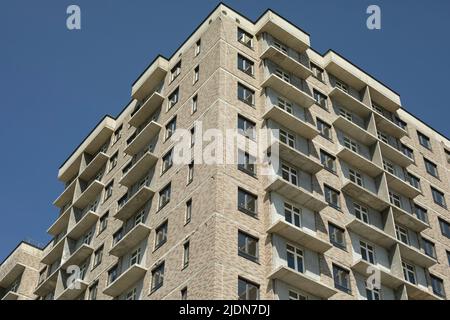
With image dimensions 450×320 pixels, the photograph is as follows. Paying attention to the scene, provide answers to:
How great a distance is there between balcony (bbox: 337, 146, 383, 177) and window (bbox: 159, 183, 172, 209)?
13.2 metres

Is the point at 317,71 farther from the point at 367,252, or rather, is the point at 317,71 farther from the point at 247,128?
the point at 367,252

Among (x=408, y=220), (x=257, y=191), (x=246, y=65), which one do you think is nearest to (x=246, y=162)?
(x=257, y=191)

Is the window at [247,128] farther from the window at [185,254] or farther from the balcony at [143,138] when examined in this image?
the window at [185,254]

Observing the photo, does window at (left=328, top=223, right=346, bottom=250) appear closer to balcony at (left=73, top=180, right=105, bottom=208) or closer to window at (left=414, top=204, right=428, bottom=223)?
window at (left=414, top=204, right=428, bottom=223)

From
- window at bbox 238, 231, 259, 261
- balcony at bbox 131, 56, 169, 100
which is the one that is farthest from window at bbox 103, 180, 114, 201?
window at bbox 238, 231, 259, 261

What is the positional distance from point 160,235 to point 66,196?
71.0ft

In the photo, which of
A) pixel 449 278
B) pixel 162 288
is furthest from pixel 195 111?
pixel 449 278

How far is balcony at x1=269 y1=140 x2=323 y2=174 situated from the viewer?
157ft

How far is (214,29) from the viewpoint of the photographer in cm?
Answer: 5469

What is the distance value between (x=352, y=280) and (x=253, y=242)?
26.6 ft

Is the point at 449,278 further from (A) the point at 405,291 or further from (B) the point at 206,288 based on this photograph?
(B) the point at 206,288

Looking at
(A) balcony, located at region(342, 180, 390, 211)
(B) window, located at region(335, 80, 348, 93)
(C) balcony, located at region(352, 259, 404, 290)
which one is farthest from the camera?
(B) window, located at region(335, 80, 348, 93)

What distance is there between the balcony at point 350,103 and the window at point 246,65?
25.7 feet

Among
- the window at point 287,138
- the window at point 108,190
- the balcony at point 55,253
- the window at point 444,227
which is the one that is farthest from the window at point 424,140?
the balcony at point 55,253
